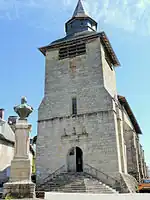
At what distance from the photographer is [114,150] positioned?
14375mm

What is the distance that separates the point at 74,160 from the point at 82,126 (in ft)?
8.11

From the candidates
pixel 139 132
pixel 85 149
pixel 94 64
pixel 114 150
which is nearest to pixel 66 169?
pixel 85 149

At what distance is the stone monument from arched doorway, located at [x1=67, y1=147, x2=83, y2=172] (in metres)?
8.08

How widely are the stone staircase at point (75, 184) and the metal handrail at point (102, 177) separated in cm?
33

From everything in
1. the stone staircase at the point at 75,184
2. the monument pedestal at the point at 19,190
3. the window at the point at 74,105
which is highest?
the window at the point at 74,105

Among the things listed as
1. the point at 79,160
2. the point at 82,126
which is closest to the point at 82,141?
the point at 82,126

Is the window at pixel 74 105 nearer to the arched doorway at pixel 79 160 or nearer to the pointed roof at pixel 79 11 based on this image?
the arched doorway at pixel 79 160

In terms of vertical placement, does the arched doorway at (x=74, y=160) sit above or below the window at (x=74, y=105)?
below

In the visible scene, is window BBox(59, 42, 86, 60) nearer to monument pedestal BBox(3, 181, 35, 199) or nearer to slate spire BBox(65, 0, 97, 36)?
slate spire BBox(65, 0, 97, 36)

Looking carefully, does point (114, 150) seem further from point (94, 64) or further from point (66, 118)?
point (94, 64)

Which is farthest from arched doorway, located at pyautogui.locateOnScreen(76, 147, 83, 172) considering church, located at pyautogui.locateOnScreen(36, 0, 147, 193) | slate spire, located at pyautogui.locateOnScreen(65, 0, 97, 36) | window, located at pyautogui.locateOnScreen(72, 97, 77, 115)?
slate spire, located at pyautogui.locateOnScreen(65, 0, 97, 36)

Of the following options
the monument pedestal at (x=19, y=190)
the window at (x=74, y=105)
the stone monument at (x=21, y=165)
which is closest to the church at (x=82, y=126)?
the window at (x=74, y=105)

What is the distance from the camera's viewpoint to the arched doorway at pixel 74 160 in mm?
15430

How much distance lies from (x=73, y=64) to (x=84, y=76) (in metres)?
1.57
